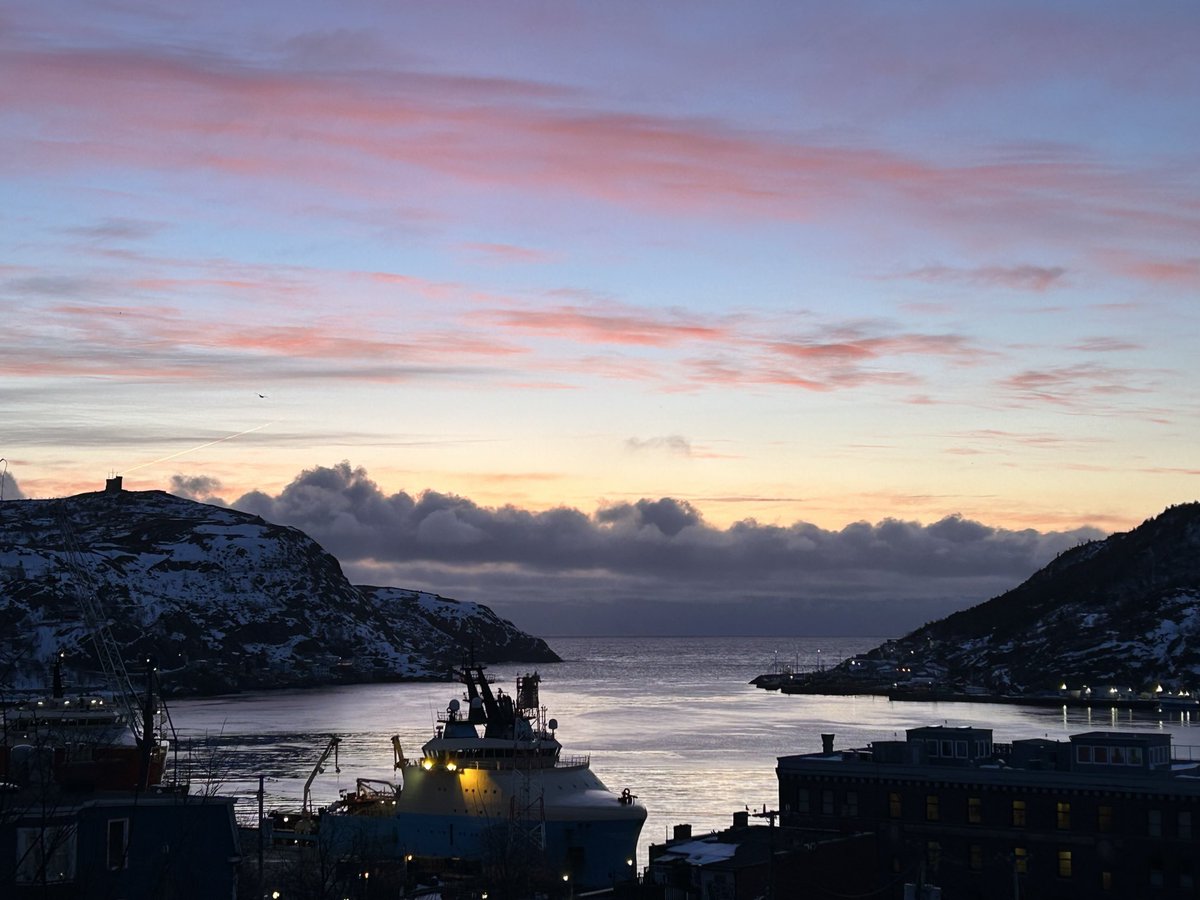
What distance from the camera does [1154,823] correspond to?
6169 centimetres

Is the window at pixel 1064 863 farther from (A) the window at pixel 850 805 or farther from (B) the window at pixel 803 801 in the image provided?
(B) the window at pixel 803 801

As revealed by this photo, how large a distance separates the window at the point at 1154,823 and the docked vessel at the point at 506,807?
24735 mm

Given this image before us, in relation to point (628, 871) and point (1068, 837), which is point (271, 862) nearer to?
point (628, 871)

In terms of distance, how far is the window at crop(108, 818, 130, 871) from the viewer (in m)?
29.5

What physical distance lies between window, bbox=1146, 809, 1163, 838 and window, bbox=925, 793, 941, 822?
964cm

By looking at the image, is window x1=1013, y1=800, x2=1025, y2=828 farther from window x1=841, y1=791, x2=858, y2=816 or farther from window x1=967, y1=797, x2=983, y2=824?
window x1=841, y1=791, x2=858, y2=816

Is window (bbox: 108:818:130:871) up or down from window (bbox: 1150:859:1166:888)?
up

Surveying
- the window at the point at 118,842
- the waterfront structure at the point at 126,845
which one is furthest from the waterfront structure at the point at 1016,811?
the window at the point at 118,842

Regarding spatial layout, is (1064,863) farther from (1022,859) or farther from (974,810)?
(974,810)

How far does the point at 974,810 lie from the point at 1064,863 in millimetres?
4595

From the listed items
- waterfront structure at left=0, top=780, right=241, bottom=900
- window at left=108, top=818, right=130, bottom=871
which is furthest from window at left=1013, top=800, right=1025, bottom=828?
window at left=108, top=818, right=130, bottom=871

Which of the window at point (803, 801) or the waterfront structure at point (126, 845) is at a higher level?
the waterfront structure at point (126, 845)

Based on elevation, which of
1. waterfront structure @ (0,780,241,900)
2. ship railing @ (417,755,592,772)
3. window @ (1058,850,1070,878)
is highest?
waterfront structure @ (0,780,241,900)

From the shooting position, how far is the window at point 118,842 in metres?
29.5
